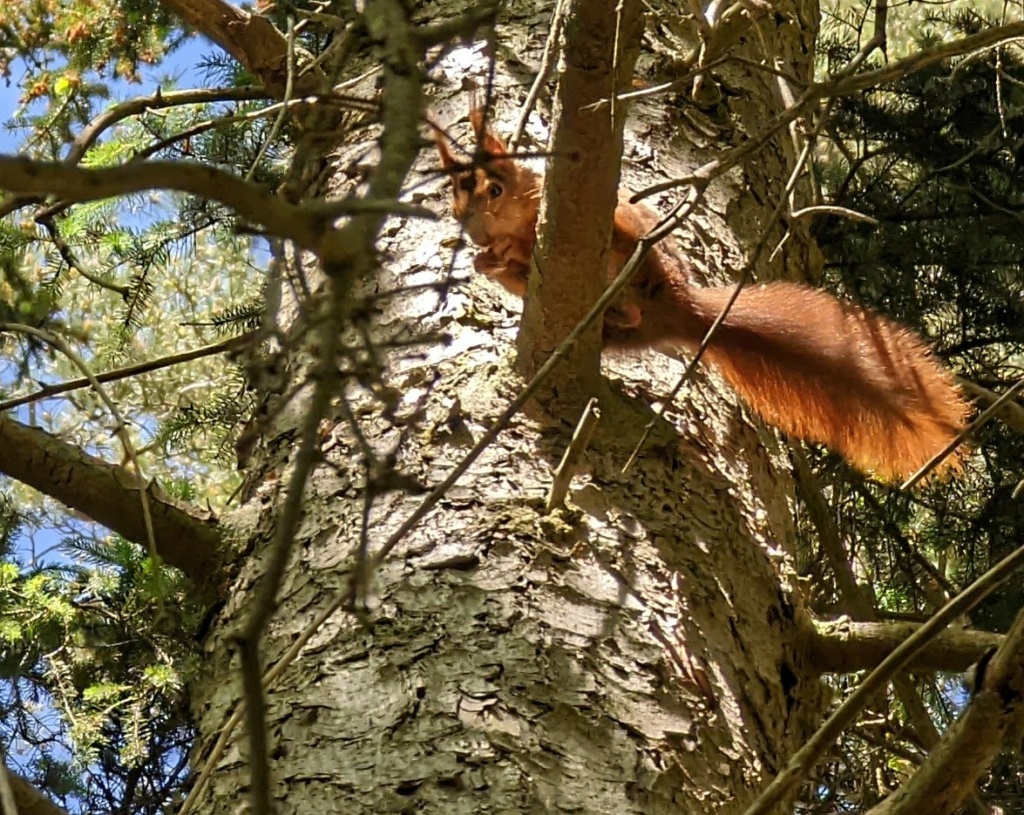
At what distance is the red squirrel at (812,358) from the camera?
80.4 inches

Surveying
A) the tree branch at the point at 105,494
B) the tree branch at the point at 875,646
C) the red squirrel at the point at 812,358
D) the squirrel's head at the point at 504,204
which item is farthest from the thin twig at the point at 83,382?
the tree branch at the point at 875,646

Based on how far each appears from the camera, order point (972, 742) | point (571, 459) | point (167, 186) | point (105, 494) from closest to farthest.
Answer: point (167, 186)
point (972, 742)
point (571, 459)
point (105, 494)

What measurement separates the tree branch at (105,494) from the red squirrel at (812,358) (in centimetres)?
60

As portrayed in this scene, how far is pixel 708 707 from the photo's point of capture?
1433mm

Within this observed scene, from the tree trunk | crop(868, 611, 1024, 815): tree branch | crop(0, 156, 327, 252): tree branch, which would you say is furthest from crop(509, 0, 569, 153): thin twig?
crop(0, 156, 327, 252): tree branch

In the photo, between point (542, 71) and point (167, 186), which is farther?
point (542, 71)

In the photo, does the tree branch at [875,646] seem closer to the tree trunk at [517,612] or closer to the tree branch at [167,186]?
the tree trunk at [517,612]

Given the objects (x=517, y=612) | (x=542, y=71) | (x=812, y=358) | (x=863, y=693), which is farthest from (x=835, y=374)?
(x=863, y=693)

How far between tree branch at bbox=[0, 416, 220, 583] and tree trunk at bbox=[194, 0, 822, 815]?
68mm

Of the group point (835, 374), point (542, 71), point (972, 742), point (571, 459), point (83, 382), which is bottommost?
point (972, 742)

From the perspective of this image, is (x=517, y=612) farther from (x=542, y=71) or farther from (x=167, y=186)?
(x=167, y=186)

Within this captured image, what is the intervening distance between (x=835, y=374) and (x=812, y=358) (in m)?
0.05

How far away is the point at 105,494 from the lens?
179 cm

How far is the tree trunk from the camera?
4.21 ft
